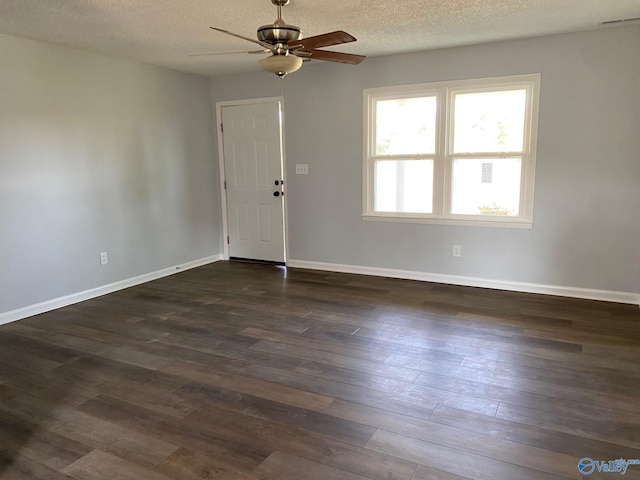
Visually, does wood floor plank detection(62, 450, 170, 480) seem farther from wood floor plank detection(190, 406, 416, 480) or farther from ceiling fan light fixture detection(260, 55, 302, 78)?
ceiling fan light fixture detection(260, 55, 302, 78)

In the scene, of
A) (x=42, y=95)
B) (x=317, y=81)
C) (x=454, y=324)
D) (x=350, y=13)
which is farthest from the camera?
(x=317, y=81)

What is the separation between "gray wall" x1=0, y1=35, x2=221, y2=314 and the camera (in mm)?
3846

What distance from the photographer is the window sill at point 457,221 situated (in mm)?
4366

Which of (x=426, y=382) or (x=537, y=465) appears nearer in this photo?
(x=537, y=465)

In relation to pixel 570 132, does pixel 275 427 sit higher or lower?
lower

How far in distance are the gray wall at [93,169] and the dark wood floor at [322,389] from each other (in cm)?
55

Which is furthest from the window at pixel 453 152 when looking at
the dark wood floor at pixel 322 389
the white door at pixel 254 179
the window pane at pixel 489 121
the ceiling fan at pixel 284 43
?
the ceiling fan at pixel 284 43

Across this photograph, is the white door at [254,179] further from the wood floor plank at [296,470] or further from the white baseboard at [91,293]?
the wood floor plank at [296,470]

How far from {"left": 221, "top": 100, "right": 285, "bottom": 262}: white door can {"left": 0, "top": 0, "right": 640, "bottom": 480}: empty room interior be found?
0.10 feet

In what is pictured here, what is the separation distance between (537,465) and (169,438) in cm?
169

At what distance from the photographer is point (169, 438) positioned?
2.18 meters

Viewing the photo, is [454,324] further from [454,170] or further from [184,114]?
[184,114]

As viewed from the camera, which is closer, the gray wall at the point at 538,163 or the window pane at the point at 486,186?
the gray wall at the point at 538,163

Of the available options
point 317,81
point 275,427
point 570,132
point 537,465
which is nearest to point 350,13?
point 317,81
